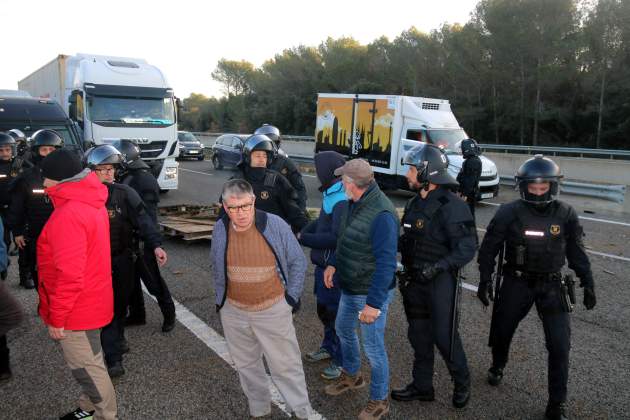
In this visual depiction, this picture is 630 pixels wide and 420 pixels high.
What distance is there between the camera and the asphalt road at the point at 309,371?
380 centimetres

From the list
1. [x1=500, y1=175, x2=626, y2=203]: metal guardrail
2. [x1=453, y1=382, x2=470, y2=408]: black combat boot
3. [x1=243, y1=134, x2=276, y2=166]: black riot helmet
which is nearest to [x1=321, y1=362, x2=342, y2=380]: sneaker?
[x1=453, y1=382, x2=470, y2=408]: black combat boot

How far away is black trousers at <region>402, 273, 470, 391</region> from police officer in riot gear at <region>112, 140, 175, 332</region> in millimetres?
2588

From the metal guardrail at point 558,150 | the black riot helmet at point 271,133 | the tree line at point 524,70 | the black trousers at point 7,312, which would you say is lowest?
the black trousers at point 7,312

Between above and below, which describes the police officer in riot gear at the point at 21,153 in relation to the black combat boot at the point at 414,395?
above

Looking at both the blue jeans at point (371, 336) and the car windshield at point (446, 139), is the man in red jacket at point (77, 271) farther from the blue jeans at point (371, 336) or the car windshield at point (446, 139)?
the car windshield at point (446, 139)

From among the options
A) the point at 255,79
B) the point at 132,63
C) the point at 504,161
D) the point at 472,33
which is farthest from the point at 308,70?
the point at 132,63

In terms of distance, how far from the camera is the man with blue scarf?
12.8 feet

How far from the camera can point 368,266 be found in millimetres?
3465

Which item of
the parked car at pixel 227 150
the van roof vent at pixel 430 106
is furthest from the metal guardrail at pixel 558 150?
the parked car at pixel 227 150

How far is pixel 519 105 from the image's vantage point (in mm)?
34250

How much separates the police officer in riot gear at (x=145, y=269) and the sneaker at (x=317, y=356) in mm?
1549

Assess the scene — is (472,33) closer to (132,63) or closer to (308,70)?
(308,70)

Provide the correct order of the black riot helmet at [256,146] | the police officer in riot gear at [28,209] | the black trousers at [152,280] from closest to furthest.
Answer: the black trousers at [152,280] → the black riot helmet at [256,146] → the police officer in riot gear at [28,209]

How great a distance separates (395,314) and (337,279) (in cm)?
230
